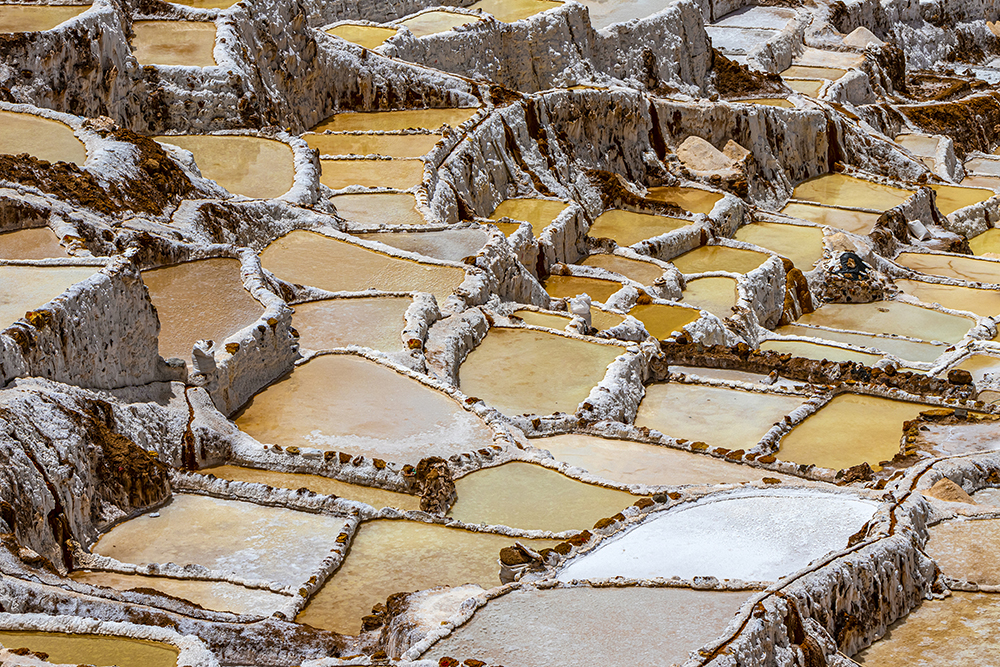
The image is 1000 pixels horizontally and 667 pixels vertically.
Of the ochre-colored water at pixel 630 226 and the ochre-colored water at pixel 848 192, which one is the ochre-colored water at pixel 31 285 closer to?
the ochre-colored water at pixel 630 226

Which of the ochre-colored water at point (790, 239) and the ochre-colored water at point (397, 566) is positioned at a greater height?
the ochre-colored water at point (397, 566)

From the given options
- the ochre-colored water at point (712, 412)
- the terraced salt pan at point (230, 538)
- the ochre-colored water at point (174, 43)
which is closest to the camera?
the terraced salt pan at point (230, 538)

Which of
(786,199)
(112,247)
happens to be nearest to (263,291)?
(112,247)

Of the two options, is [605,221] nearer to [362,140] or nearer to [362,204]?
[362,140]

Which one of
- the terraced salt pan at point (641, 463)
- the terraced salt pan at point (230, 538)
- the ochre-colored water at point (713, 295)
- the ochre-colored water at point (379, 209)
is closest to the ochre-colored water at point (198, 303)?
the terraced salt pan at point (230, 538)

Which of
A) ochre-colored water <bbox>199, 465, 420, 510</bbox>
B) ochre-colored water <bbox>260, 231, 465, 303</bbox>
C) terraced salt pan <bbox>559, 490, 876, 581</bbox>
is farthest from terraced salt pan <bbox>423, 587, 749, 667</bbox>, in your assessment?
ochre-colored water <bbox>260, 231, 465, 303</bbox>

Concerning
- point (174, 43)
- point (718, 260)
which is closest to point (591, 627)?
point (718, 260)
